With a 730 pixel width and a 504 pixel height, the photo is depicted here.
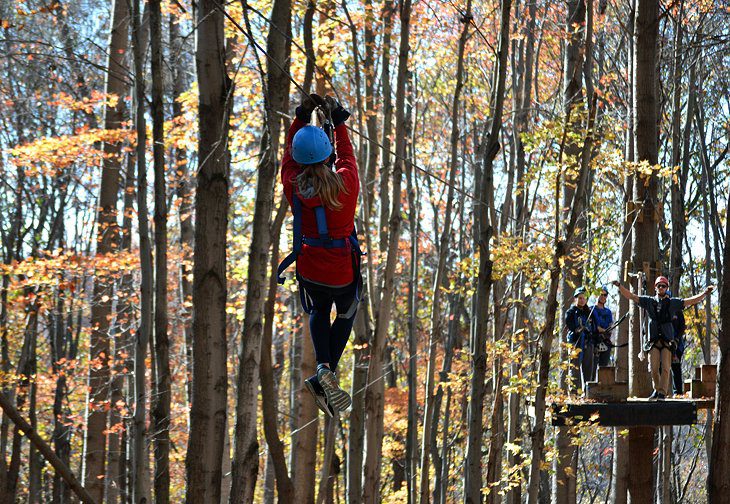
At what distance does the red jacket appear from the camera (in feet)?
16.1

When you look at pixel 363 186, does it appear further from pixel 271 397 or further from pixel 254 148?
pixel 254 148

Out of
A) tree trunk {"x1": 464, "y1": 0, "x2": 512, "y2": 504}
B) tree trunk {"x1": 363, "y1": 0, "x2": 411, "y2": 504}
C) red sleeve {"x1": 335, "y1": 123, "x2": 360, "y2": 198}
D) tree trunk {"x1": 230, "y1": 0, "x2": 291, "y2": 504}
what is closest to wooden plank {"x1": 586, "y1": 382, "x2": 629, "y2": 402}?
tree trunk {"x1": 464, "y1": 0, "x2": 512, "y2": 504}

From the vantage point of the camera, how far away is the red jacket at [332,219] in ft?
16.1

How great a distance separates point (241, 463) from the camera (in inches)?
258

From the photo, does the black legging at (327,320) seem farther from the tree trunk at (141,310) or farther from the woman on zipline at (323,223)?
the tree trunk at (141,310)

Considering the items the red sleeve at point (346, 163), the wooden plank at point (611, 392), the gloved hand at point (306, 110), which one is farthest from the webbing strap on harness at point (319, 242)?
the wooden plank at point (611, 392)

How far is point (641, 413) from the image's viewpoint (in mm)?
9836

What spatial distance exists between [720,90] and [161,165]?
633 inches

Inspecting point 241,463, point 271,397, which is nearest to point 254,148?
point 271,397

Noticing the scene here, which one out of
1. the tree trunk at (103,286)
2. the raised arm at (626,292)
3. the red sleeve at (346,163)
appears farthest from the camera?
the tree trunk at (103,286)

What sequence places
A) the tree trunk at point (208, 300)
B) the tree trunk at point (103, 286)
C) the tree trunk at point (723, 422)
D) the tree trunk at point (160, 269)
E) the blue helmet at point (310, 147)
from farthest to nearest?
the tree trunk at point (103, 286) → the tree trunk at point (723, 422) → the tree trunk at point (160, 269) → the tree trunk at point (208, 300) → the blue helmet at point (310, 147)

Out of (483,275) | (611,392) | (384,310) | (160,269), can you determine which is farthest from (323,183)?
(611,392)

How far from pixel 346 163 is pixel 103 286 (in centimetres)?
951

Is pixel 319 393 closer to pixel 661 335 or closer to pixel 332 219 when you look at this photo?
pixel 332 219
